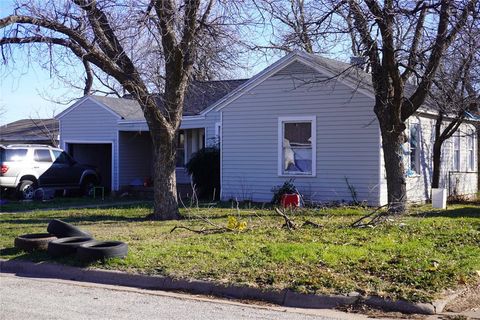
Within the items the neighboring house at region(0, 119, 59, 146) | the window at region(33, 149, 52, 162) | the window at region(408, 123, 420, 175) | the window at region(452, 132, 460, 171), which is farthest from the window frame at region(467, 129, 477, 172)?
the neighboring house at region(0, 119, 59, 146)

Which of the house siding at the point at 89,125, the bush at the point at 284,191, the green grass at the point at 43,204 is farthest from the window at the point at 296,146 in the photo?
the house siding at the point at 89,125

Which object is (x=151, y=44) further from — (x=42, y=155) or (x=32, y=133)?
(x=32, y=133)

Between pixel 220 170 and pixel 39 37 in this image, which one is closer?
pixel 39 37

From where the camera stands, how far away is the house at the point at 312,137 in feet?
57.9

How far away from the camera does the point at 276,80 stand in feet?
62.3

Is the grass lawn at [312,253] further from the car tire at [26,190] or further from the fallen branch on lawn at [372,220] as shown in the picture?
the car tire at [26,190]

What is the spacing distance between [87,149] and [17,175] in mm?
6234

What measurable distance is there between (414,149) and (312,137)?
3598 millimetres

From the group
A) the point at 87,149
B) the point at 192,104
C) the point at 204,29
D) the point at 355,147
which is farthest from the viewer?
the point at 87,149

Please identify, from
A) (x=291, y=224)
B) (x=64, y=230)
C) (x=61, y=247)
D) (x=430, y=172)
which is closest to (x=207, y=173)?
(x=430, y=172)

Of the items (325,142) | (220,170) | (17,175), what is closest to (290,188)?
(325,142)

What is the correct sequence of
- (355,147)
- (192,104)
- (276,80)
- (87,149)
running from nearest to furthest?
(355,147)
(276,80)
(192,104)
(87,149)

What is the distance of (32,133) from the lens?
31688mm

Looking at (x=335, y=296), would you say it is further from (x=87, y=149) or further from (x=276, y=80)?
(x=87, y=149)
